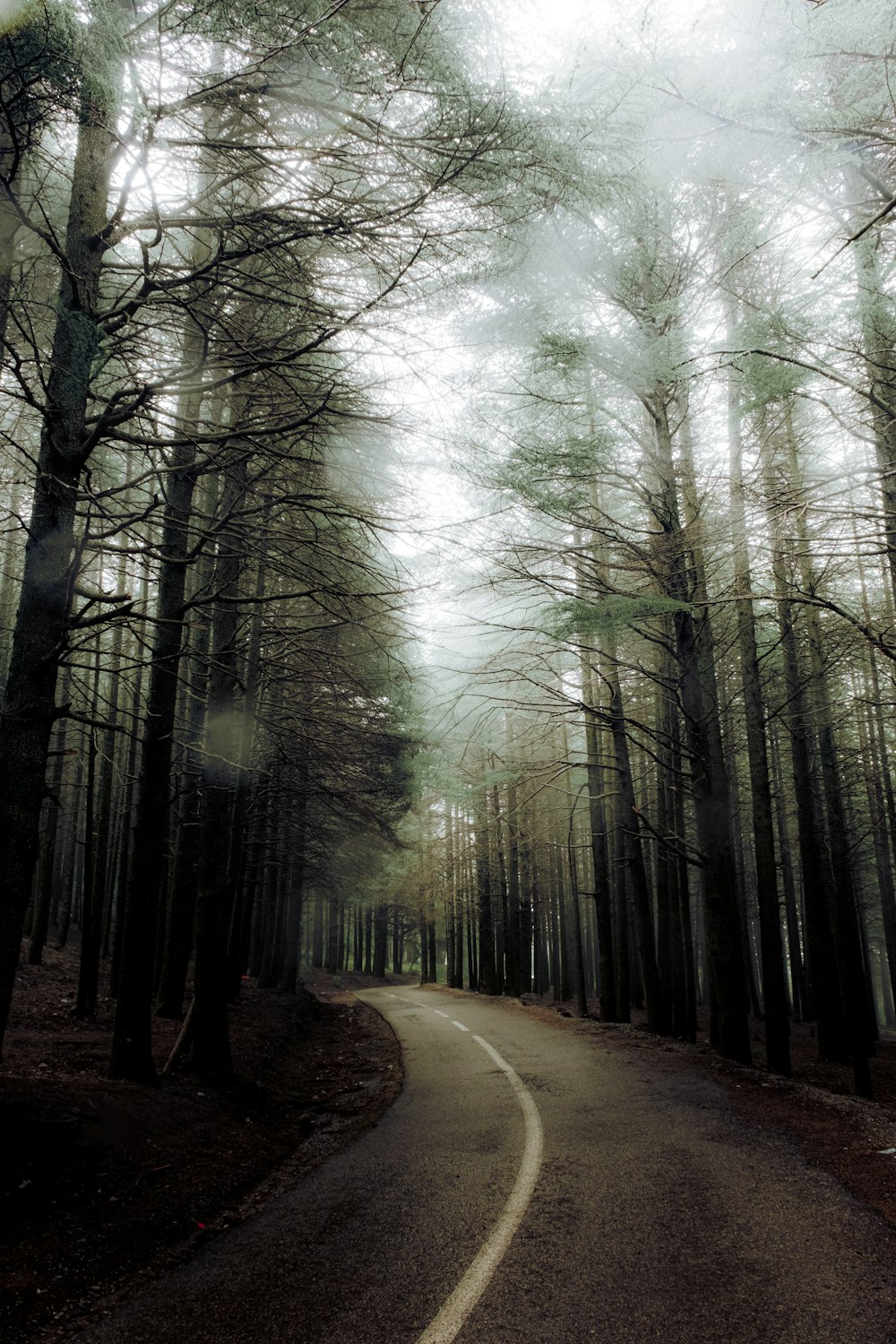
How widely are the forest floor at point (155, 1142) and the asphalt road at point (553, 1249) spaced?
0.35 m

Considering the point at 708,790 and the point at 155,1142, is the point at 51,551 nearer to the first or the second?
the point at 155,1142

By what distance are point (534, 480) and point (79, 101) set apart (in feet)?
18.4

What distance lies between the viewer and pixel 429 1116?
7.24 metres

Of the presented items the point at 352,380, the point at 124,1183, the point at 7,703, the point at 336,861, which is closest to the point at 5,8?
the point at 352,380

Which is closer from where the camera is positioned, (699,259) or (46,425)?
(46,425)

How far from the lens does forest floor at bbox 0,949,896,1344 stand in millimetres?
3934

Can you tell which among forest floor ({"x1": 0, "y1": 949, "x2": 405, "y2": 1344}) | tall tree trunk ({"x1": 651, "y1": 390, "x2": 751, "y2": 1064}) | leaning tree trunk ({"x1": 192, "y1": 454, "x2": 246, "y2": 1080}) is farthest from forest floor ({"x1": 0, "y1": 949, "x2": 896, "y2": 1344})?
tall tree trunk ({"x1": 651, "y1": 390, "x2": 751, "y2": 1064})

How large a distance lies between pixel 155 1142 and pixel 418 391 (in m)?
6.66

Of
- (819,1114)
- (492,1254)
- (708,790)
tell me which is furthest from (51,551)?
(708,790)

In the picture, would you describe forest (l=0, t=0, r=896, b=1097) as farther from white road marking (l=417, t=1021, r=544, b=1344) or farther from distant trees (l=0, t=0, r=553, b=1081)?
white road marking (l=417, t=1021, r=544, b=1344)

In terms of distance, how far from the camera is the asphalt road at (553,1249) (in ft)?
10.4

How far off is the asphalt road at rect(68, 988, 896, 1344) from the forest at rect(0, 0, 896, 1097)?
2515mm

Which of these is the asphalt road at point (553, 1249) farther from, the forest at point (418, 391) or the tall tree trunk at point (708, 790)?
the tall tree trunk at point (708, 790)

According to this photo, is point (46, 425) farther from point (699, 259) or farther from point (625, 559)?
point (699, 259)
